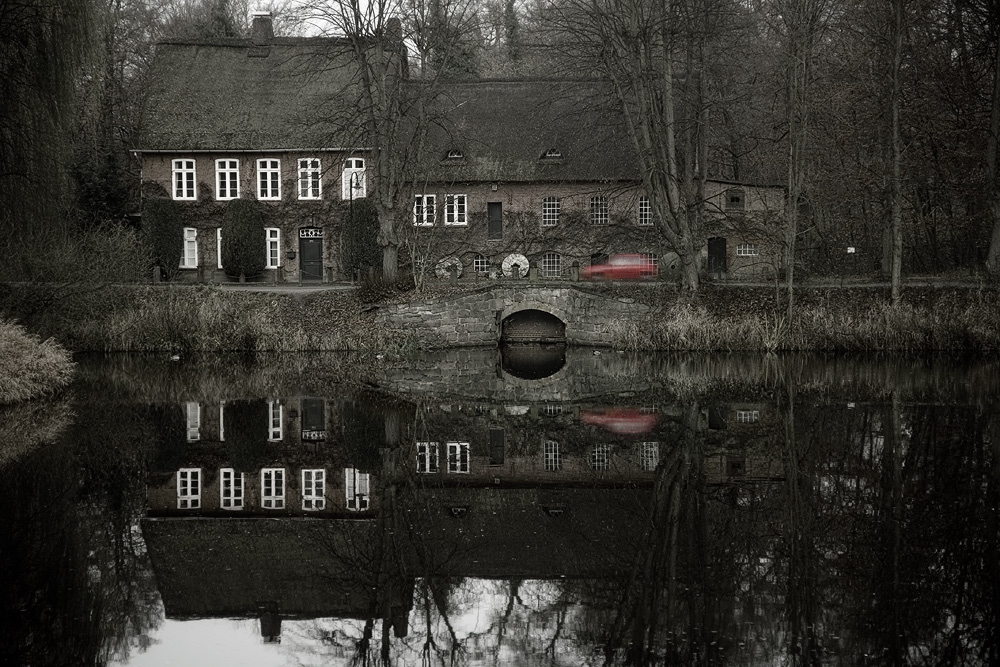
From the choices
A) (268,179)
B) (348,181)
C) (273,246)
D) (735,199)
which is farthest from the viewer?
(273,246)

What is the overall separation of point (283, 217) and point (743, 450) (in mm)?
26681

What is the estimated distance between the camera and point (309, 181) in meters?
37.5

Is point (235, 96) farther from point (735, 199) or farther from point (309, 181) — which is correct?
point (735, 199)

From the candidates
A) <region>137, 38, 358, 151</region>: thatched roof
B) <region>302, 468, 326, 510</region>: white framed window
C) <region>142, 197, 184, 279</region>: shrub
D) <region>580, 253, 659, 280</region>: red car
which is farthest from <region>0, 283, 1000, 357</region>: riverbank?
<region>302, 468, 326, 510</region>: white framed window

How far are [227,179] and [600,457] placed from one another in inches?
1061

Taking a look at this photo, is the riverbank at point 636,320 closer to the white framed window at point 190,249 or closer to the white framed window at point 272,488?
the white framed window at point 190,249

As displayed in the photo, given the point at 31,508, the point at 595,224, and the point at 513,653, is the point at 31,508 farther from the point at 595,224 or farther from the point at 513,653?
the point at 595,224

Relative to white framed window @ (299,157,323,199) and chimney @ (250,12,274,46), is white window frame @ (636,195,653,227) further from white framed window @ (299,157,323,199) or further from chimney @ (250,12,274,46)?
chimney @ (250,12,274,46)

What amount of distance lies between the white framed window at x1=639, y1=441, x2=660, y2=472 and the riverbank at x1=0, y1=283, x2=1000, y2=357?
13.2 meters

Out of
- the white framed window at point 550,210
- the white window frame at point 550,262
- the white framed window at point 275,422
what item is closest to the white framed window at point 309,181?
the white framed window at point 550,210

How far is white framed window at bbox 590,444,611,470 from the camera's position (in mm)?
Answer: 13258

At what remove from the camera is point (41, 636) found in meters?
7.20

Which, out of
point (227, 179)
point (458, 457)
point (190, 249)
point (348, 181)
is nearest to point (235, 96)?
point (227, 179)

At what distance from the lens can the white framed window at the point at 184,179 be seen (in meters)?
37.4
